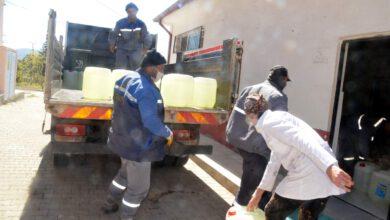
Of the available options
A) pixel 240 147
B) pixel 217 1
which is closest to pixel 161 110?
pixel 240 147

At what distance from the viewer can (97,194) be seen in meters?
4.47

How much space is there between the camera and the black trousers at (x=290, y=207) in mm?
2738

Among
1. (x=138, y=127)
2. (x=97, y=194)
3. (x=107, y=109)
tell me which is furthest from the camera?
(x=97, y=194)

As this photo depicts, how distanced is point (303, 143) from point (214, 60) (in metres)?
2.93

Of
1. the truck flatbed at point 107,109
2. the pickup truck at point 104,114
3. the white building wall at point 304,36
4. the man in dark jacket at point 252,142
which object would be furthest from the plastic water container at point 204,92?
the white building wall at point 304,36

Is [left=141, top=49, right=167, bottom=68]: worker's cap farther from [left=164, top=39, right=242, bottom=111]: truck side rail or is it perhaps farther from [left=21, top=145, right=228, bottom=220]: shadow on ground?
[left=21, top=145, right=228, bottom=220]: shadow on ground

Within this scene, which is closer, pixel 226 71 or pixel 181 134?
pixel 226 71

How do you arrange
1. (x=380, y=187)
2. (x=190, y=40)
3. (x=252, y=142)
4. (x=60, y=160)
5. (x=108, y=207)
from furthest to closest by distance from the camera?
(x=190, y=40) → (x=60, y=160) → (x=380, y=187) → (x=108, y=207) → (x=252, y=142)

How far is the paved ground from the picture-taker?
386 cm

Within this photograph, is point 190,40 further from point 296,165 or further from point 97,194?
point 296,165

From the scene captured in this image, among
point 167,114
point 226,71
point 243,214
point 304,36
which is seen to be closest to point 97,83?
point 167,114

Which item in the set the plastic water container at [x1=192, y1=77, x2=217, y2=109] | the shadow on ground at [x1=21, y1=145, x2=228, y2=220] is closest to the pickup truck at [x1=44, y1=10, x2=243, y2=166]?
the plastic water container at [x1=192, y1=77, x2=217, y2=109]

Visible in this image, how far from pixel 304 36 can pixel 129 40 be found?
9.45 feet

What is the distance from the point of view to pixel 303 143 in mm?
2432
